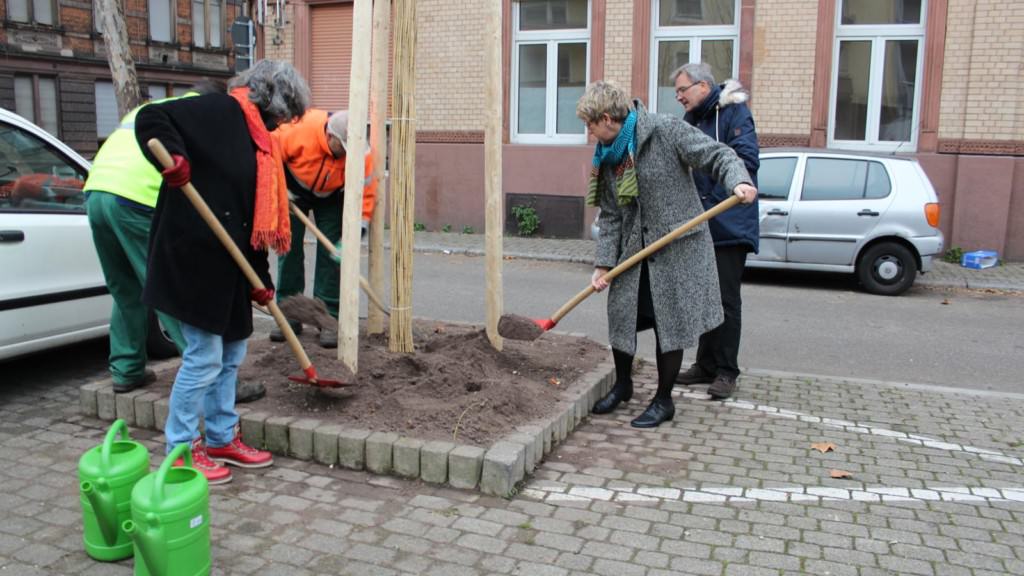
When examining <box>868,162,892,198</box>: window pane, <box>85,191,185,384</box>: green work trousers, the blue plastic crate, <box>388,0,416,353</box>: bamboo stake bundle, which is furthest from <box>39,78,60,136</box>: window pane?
<box>388,0,416,353</box>: bamboo stake bundle

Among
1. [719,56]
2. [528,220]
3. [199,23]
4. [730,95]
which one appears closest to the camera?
[730,95]

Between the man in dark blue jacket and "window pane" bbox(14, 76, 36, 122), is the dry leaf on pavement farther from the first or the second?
"window pane" bbox(14, 76, 36, 122)

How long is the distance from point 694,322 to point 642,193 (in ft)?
2.46

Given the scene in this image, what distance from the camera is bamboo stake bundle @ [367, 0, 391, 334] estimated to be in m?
5.14

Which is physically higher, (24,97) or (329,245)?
→ (24,97)

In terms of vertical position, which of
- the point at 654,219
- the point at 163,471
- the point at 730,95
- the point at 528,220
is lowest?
the point at 163,471

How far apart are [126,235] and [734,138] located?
3484mm

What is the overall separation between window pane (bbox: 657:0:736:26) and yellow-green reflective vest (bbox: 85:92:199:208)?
11.4 metres

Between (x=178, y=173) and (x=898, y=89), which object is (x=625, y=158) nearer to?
(x=178, y=173)

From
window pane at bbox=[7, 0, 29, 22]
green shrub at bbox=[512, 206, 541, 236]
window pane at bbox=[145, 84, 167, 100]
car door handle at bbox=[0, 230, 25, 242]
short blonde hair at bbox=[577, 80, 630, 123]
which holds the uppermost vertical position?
window pane at bbox=[7, 0, 29, 22]

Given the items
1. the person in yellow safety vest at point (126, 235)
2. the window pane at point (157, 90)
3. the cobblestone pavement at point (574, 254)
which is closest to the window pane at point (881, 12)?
the cobblestone pavement at point (574, 254)

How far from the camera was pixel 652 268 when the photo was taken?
15.6 feet

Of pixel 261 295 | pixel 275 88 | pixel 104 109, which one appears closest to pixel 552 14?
pixel 275 88

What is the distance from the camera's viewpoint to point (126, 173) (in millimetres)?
4582
